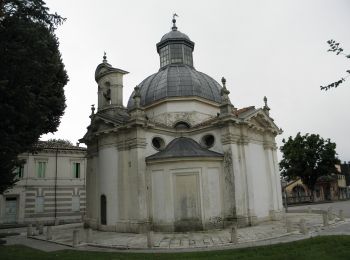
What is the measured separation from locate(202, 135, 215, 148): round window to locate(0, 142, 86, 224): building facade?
65.3ft

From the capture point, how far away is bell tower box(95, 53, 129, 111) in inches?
1074

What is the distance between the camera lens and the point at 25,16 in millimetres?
13797

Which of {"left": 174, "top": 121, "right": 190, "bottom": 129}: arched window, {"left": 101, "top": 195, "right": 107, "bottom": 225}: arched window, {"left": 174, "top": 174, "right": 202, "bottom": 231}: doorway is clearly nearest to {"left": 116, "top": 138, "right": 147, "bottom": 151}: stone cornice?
{"left": 174, "top": 174, "right": 202, "bottom": 231}: doorway

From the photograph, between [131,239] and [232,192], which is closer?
[131,239]

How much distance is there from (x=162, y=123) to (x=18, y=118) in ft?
43.2

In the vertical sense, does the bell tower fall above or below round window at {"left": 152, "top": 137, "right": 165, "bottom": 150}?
above

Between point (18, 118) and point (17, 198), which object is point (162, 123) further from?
point (17, 198)

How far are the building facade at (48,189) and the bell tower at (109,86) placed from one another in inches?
492

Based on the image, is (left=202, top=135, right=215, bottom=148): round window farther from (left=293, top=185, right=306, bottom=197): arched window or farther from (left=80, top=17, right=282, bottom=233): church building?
(left=293, top=185, right=306, bottom=197): arched window

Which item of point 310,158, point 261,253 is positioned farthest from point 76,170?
point 310,158

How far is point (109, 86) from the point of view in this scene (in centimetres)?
2772

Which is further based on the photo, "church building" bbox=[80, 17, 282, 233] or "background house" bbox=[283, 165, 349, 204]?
"background house" bbox=[283, 165, 349, 204]

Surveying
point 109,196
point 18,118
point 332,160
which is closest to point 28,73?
point 18,118

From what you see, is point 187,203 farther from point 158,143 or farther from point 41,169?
point 41,169
